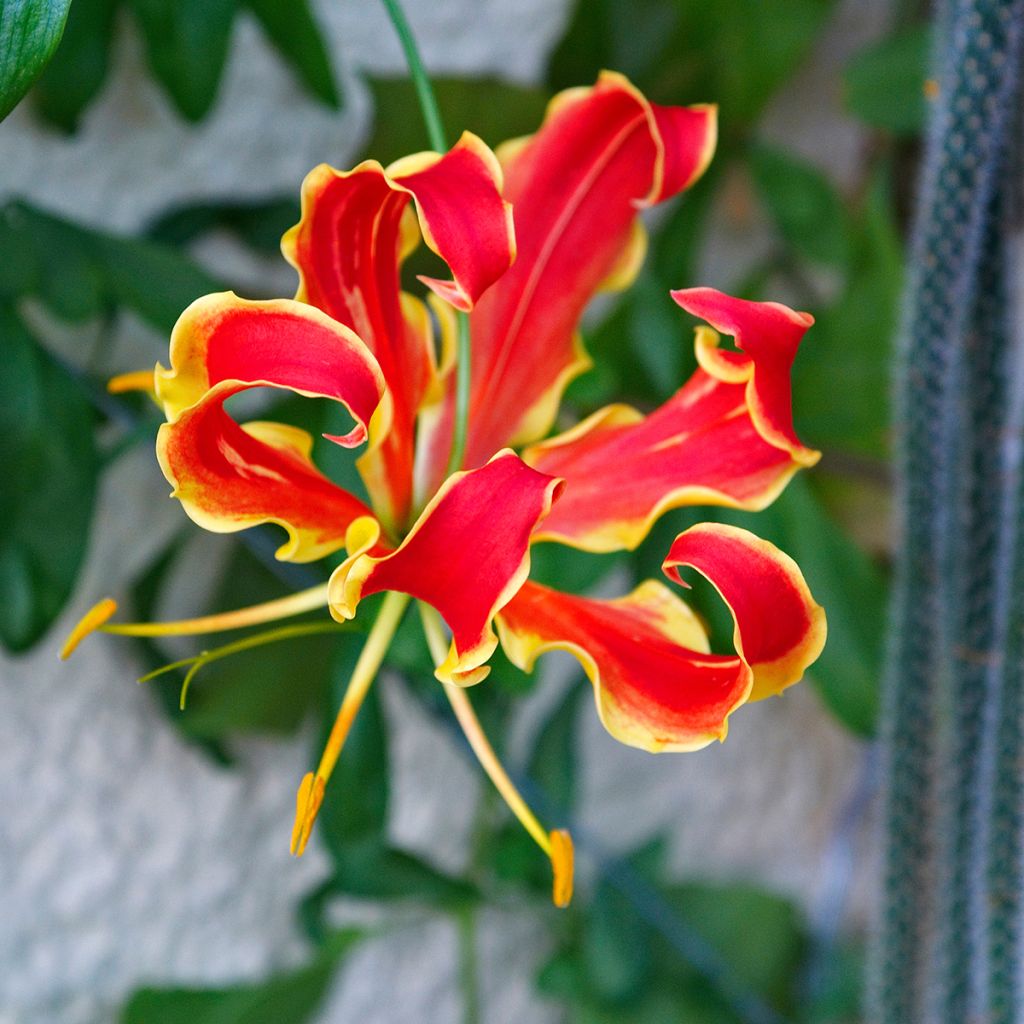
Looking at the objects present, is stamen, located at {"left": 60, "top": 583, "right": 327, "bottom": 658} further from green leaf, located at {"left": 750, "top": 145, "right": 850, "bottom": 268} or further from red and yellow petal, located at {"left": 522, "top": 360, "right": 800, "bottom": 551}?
green leaf, located at {"left": 750, "top": 145, "right": 850, "bottom": 268}

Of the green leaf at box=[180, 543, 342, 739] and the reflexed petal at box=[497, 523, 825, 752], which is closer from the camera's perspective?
the reflexed petal at box=[497, 523, 825, 752]

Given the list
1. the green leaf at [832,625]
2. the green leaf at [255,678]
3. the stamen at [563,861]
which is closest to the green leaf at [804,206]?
the green leaf at [832,625]

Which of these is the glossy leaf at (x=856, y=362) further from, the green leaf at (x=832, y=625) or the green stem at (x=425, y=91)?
the green stem at (x=425, y=91)

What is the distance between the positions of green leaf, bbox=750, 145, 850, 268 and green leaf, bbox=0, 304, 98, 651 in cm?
63

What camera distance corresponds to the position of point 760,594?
373 millimetres

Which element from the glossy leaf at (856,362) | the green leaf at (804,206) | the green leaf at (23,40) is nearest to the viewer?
the green leaf at (23,40)

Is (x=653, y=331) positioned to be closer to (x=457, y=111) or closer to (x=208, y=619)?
(x=457, y=111)

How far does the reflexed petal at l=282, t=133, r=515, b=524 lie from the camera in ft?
1.22

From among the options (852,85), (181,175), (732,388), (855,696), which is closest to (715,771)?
(855,696)

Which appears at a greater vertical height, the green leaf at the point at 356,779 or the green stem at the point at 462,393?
the green stem at the point at 462,393

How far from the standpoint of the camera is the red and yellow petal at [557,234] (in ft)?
1.54

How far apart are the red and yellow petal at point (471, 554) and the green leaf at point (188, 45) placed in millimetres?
376

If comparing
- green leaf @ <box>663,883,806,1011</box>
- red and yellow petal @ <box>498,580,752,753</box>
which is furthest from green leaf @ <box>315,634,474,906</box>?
green leaf @ <box>663,883,806,1011</box>

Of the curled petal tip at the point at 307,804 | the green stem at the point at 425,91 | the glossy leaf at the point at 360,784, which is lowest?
the glossy leaf at the point at 360,784
